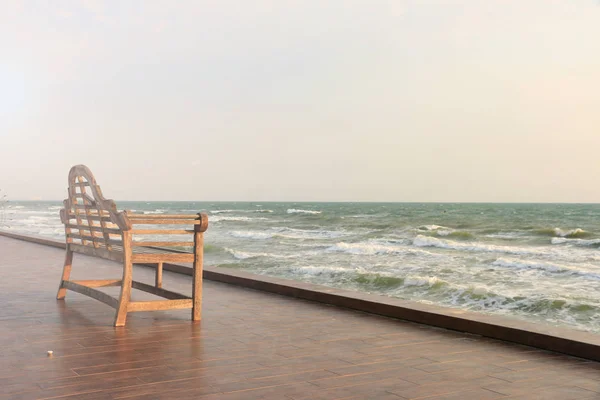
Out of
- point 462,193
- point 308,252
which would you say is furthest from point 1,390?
point 462,193

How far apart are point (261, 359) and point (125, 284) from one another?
113 centimetres

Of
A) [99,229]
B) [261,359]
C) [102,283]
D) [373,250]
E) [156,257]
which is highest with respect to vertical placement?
[99,229]

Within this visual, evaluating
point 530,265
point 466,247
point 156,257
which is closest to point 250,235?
point 466,247

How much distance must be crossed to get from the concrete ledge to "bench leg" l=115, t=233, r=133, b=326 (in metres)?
1.45

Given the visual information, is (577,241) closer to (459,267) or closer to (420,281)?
(459,267)

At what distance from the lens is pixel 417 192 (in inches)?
1241

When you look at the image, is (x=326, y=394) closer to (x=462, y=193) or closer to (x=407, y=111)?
(x=407, y=111)

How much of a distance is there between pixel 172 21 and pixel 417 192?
17.3 m

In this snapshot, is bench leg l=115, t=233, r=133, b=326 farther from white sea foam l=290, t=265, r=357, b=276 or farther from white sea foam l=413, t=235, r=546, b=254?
white sea foam l=413, t=235, r=546, b=254

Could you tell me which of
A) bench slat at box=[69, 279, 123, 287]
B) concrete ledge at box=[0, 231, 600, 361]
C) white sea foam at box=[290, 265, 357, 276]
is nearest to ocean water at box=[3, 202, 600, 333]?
white sea foam at box=[290, 265, 357, 276]

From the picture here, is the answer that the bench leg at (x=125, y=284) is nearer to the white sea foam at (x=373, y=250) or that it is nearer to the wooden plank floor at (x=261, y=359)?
the wooden plank floor at (x=261, y=359)

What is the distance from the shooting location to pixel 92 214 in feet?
13.5

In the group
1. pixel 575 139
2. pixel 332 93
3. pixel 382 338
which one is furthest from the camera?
pixel 575 139

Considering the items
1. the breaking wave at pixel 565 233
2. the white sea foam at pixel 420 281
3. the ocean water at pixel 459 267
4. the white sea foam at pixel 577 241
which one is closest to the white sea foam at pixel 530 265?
the ocean water at pixel 459 267
